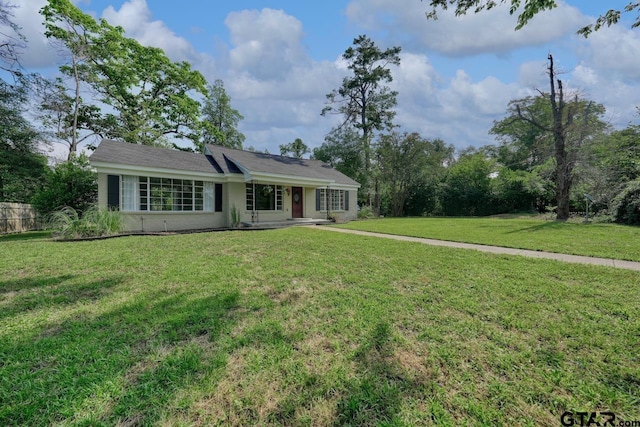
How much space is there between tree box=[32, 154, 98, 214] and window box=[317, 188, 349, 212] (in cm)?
1188

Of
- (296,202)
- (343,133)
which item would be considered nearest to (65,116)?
(296,202)

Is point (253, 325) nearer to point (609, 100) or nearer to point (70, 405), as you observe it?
point (70, 405)

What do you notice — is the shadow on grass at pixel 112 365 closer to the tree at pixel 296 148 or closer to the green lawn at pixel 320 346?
the green lawn at pixel 320 346

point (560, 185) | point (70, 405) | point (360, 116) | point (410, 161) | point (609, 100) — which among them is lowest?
point (70, 405)

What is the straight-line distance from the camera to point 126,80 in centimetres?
2381

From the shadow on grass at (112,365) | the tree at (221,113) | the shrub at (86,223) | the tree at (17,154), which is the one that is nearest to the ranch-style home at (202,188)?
the shrub at (86,223)

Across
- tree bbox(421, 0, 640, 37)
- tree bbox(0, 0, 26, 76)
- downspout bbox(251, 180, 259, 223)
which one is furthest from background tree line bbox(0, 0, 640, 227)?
tree bbox(421, 0, 640, 37)

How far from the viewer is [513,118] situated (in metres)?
17.1

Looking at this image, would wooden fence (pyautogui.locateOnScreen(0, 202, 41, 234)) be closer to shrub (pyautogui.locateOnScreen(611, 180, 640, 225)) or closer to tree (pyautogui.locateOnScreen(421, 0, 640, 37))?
tree (pyautogui.locateOnScreen(421, 0, 640, 37))

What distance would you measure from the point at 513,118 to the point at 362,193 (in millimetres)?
13537

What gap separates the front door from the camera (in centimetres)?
1761

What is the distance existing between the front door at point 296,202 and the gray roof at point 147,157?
5007 millimetres

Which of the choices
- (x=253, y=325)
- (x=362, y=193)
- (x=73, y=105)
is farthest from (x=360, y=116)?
(x=253, y=325)

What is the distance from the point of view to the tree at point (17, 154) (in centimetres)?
1891
